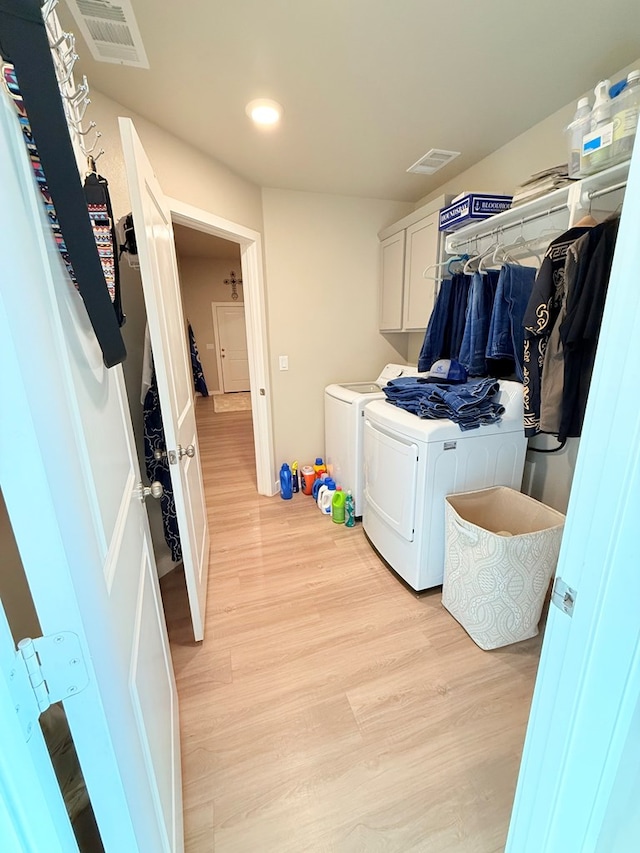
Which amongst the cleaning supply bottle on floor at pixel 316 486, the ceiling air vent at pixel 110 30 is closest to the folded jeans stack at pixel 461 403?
the cleaning supply bottle on floor at pixel 316 486

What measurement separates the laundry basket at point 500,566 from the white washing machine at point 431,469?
10 cm

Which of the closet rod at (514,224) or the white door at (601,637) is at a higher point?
the closet rod at (514,224)

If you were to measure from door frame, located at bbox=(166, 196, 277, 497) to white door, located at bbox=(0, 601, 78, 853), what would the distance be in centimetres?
222

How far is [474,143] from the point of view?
2.00 m

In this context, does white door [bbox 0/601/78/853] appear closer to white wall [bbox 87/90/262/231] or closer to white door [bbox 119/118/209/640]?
white door [bbox 119/118/209/640]

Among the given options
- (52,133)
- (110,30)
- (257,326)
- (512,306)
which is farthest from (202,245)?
(52,133)

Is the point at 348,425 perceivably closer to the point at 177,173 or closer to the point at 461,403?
the point at 461,403

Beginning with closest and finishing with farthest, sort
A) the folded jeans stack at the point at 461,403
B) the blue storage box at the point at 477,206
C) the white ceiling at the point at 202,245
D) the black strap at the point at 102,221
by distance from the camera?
the black strap at the point at 102,221, the folded jeans stack at the point at 461,403, the blue storage box at the point at 477,206, the white ceiling at the point at 202,245

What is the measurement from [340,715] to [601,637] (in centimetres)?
114

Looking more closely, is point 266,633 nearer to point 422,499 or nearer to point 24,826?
point 422,499

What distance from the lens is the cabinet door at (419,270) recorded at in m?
2.26

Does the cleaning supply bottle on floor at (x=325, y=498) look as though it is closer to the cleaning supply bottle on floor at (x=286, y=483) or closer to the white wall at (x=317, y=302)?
the cleaning supply bottle on floor at (x=286, y=483)

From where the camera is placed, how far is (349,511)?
2521 millimetres

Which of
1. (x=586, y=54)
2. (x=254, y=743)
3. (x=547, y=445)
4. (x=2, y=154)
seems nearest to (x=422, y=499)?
(x=547, y=445)
